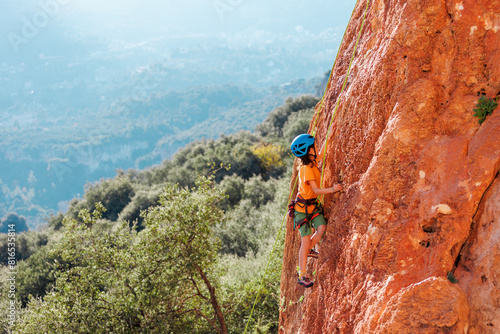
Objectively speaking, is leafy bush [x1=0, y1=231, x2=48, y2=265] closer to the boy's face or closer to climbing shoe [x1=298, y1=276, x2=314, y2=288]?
climbing shoe [x1=298, y1=276, x2=314, y2=288]

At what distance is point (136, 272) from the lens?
421 inches

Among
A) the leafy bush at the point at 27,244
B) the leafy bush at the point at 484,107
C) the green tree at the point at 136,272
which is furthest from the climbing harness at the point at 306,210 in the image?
the leafy bush at the point at 27,244

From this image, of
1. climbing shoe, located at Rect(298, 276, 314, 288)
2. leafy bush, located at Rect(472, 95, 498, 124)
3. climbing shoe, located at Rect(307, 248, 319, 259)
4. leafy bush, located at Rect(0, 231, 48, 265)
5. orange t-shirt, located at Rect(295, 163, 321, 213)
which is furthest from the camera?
leafy bush, located at Rect(0, 231, 48, 265)

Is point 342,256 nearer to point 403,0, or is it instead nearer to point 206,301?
point 403,0

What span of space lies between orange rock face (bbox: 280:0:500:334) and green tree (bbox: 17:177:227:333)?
5995mm

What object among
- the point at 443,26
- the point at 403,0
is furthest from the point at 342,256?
the point at 403,0

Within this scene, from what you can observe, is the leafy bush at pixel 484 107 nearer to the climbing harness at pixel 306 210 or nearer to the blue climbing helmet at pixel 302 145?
the blue climbing helmet at pixel 302 145

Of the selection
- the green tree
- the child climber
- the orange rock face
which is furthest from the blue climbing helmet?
the green tree

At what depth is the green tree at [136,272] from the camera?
1039cm

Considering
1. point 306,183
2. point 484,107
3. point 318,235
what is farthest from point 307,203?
point 484,107

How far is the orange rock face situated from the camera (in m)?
3.87

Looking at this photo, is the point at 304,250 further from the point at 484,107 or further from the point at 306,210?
the point at 484,107

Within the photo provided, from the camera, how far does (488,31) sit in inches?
172

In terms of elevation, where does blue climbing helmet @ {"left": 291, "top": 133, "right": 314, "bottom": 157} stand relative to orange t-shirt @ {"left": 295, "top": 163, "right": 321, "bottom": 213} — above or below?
above
